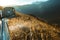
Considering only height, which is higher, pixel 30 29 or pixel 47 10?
pixel 47 10

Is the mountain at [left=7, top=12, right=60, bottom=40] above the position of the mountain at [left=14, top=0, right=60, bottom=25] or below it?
below

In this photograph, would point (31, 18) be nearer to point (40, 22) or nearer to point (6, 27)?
point (40, 22)

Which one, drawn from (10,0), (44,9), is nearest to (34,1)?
(44,9)

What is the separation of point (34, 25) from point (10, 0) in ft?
1.69

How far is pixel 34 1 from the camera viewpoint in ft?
8.14

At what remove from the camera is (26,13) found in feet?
8.13

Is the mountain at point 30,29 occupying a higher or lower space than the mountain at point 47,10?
lower

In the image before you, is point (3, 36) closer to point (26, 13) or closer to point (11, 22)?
point (11, 22)

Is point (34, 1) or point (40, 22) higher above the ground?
point (34, 1)

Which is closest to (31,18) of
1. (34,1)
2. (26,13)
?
(26,13)

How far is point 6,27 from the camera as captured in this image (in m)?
2.42

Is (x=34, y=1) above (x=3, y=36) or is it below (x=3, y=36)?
above

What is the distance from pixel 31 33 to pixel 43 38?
19cm

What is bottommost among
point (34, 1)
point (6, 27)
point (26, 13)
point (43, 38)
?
point (43, 38)
